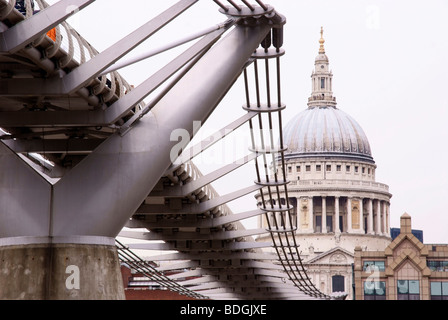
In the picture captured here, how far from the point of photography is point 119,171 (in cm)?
2642

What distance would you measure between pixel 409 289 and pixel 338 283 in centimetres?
4645

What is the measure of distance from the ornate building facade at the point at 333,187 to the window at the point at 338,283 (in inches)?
202

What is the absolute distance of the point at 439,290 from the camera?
106 metres

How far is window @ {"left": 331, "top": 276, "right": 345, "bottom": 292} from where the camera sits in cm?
15325

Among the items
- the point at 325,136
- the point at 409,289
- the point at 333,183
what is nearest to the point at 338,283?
the point at 333,183

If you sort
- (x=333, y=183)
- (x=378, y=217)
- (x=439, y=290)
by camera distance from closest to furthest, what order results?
(x=439, y=290) < (x=333, y=183) < (x=378, y=217)

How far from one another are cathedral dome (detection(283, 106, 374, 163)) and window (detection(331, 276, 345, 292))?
25057 mm

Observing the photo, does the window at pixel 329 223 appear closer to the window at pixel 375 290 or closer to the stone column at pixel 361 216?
the stone column at pixel 361 216

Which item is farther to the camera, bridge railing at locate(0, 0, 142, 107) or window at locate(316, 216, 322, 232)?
window at locate(316, 216, 322, 232)

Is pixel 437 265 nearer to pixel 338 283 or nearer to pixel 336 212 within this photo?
pixel 338 283

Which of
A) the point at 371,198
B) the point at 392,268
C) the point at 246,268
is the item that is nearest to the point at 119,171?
the point at 246,268

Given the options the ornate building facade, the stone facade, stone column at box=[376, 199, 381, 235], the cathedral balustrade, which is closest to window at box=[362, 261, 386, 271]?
the stone facade

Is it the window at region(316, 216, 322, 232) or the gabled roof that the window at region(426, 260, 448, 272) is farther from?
the window at region(316, 216, 322, 232)
